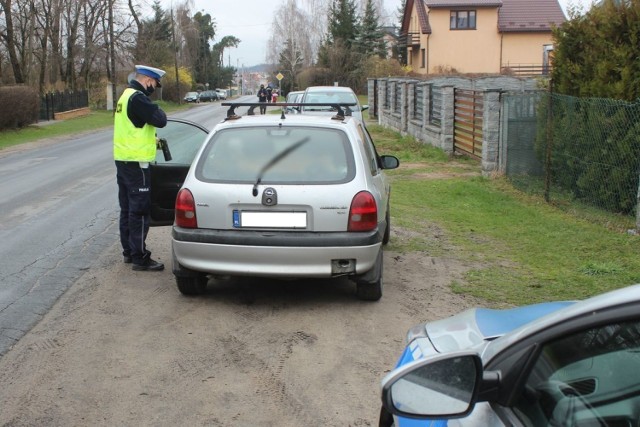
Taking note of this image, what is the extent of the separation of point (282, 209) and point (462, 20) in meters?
59.5

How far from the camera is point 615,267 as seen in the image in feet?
24.6

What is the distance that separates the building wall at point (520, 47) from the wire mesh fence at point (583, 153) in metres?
50.8

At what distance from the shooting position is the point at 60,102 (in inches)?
1731

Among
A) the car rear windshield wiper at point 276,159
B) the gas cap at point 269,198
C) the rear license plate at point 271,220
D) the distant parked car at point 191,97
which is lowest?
the distant parked car at point 191,97

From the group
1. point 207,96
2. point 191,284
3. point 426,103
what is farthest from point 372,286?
point 207,96

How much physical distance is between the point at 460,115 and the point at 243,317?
13.1 metres

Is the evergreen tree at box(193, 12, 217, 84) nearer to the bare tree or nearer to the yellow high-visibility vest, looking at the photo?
the bare tree

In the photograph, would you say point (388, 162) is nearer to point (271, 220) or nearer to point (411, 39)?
point (271, 220)

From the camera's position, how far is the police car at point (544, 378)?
1867 mm

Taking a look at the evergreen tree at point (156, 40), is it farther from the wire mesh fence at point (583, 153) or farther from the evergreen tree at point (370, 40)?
the wire mesh fence at point (583, 153)

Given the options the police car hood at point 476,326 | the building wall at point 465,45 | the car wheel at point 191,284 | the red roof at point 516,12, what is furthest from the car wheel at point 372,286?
the building wall at point 465,45

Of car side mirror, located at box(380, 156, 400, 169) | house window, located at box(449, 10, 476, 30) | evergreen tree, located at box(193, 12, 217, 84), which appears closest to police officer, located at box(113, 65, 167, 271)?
car side mirror, located at box(380, 156, 400, 169)

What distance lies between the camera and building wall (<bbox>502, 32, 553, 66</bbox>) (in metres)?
62.1

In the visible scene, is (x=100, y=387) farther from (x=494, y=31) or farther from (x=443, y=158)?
(x=494, y=31)
